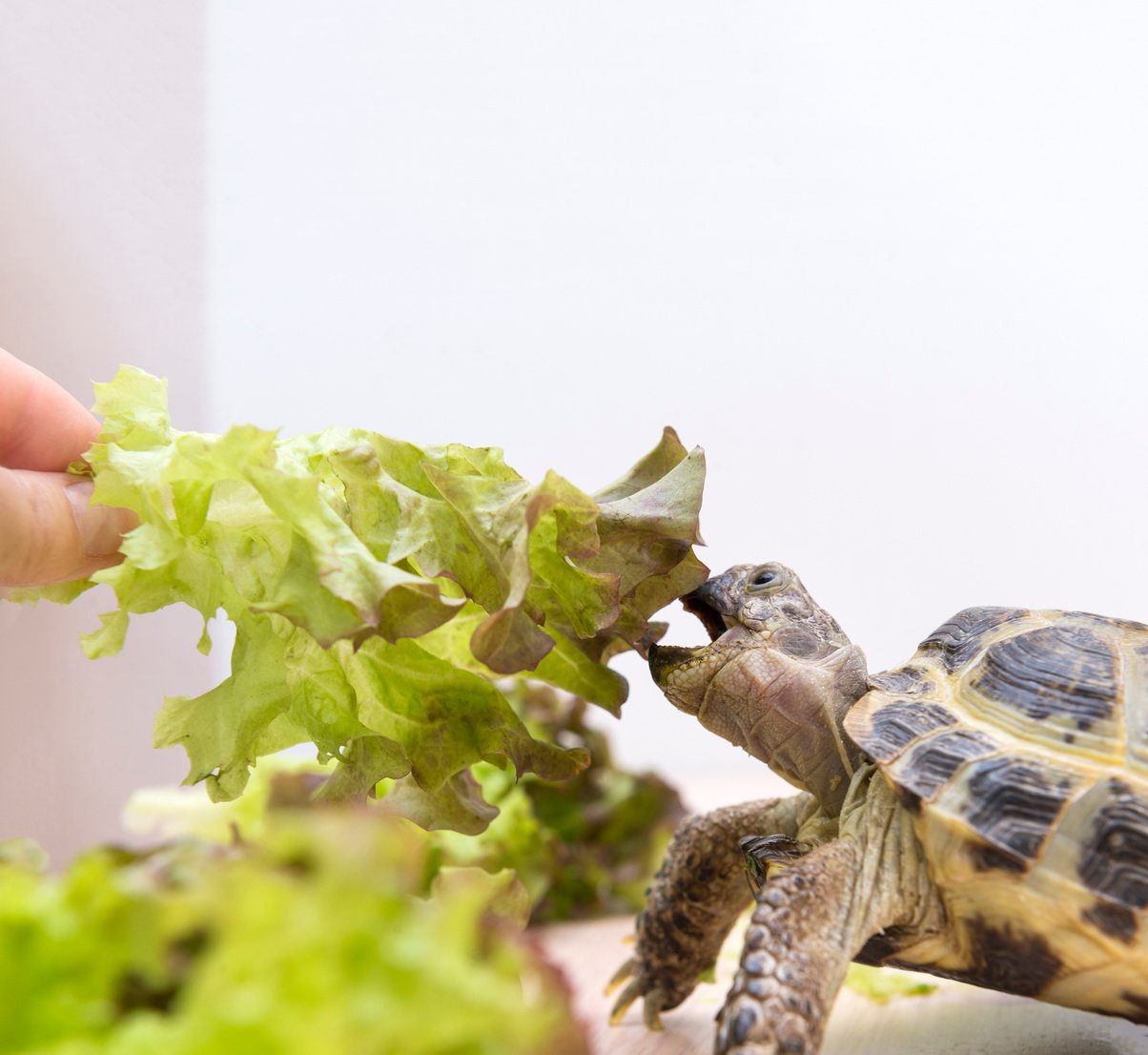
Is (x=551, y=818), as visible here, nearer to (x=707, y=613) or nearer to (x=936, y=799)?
(x=707, y=613)

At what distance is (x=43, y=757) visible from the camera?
2029 mm

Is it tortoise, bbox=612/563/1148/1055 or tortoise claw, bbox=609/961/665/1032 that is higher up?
tortoise, bbox=612/563/1148/1055

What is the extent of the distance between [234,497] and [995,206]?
217 centimetres

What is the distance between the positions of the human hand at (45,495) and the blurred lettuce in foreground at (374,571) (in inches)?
2.7

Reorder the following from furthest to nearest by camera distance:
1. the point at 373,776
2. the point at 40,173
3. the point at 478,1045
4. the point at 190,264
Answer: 1. the point at 190,264
2. the point at 40,173
3. the point at 373,776
4. the point at 478,1045

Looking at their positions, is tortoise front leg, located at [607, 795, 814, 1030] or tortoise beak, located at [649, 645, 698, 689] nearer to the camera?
tortoise beak, located at [649, 645, 698, 689]

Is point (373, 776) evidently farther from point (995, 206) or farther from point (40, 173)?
point (995, 206)

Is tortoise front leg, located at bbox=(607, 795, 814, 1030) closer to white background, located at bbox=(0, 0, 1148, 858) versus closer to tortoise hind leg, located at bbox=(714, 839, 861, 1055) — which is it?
tortoise hind leg, located at bbox=(714, 839, 861, 1055)

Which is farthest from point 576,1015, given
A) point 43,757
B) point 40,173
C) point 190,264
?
point 190,264

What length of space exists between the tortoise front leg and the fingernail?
0.84 metres

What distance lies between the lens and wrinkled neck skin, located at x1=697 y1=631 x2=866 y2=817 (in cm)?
126

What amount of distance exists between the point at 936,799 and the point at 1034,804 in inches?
3.4

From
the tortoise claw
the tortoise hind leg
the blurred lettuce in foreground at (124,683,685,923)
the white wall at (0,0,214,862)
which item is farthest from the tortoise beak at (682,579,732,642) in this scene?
the white wall at (0,0,214,862)

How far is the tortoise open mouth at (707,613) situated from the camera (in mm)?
1387
